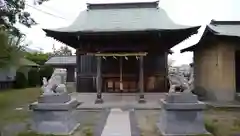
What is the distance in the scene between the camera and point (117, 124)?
9031mm

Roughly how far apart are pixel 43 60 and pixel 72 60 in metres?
5.45

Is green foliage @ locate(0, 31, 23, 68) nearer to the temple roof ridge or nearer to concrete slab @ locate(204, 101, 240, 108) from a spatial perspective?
concrete slab @ locate(204, 101, 240, 108)

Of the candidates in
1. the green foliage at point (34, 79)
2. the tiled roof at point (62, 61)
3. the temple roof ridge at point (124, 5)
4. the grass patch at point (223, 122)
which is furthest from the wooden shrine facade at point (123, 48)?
the tiled roof at point (62, 61)

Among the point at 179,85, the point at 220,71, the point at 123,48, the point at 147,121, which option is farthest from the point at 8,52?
the point at 220,71

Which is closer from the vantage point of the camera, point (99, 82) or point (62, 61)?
point (99, 82)

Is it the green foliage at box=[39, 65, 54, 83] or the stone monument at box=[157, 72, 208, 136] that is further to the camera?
the green foliage at box=[39, 65, 54, 83]

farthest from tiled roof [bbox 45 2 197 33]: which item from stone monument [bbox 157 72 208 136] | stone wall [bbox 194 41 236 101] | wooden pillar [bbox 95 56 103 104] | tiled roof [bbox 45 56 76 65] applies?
tiled roof [bbox 45 56 76 65]

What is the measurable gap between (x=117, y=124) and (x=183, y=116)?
2110 mm

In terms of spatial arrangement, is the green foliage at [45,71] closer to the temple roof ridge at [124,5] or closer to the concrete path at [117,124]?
the temple roof ridge at [124,5]

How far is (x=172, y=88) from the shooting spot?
8.15 m

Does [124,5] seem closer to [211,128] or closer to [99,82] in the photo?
[99,82]

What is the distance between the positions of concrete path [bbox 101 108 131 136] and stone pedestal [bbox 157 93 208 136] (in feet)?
3.37

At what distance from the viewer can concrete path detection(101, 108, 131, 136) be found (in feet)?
25.6

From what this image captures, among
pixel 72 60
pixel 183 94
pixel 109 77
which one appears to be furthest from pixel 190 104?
pixel 72 60
